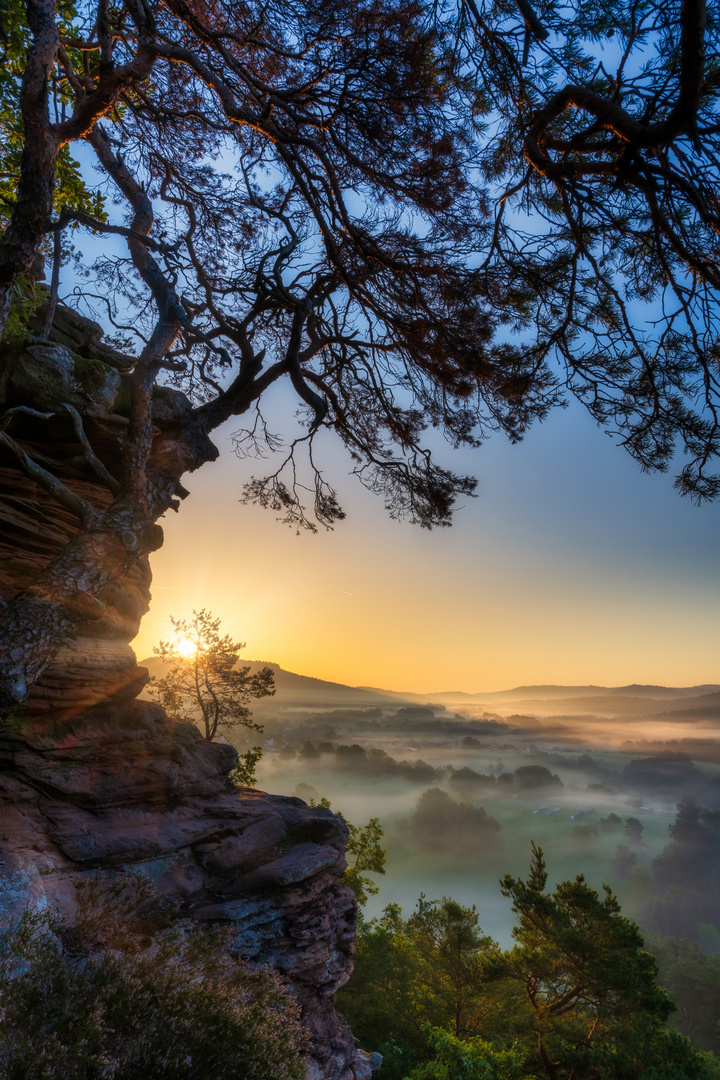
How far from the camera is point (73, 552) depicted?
197 inches

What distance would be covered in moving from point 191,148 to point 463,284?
18.9ft

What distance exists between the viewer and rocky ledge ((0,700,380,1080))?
5633mm

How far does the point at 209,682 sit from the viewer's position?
59.0 feet

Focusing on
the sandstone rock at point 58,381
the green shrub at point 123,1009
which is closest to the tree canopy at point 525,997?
the green shrub at point 123,1009

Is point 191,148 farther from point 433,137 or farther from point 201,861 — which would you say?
point 201,861

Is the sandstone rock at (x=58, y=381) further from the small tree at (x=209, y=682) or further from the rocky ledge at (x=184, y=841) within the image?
the small tree at (x=209, y=682)

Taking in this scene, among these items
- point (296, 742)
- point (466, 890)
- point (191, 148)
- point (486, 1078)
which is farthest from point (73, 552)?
point (466, 890)

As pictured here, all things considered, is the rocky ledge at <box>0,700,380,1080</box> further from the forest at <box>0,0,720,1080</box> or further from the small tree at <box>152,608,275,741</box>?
the small tree at <box>152,608,275,741</box>

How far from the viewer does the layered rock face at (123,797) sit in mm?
5871

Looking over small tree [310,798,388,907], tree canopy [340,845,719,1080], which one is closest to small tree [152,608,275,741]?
small tree [310,798,388,907]

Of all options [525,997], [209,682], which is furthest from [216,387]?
[525,997]

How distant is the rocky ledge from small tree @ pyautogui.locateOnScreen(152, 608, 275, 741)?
351 inches

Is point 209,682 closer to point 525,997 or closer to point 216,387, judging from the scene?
point 216,387

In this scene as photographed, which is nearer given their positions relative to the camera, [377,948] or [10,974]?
[10,974]
